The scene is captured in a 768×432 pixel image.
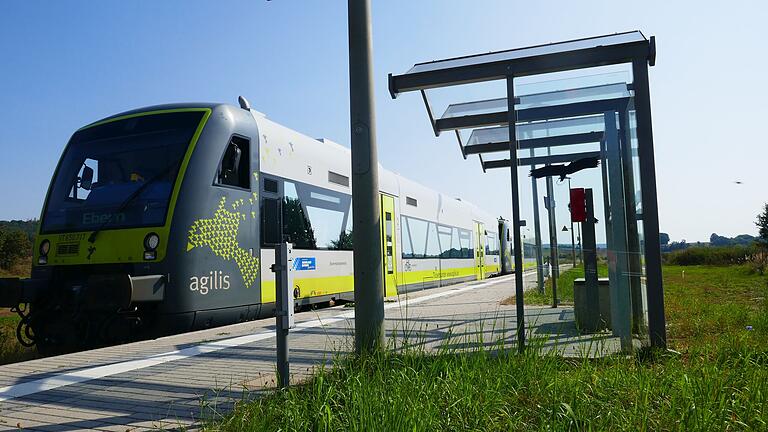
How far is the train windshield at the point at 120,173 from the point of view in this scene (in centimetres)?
755

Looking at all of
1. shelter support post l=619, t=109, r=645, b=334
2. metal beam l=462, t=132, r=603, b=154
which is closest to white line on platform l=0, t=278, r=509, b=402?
shelter support post l=619, t=109, r=645, b=334

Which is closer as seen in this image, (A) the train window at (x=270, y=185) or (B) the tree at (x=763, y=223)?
(A) the train window at (x=270, y=185)

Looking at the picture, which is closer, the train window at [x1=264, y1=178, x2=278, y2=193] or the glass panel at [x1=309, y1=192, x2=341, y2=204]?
the train window at [x1=264, y1=178, x2=278, y2=193]

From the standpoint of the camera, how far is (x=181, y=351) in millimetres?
6336

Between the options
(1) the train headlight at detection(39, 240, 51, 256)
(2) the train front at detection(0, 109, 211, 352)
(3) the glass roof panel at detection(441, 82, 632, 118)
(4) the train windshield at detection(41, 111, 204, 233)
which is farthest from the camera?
(1) the train headlight at detection(39, 240, 51, 256)

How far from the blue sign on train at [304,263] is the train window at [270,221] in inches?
25.4

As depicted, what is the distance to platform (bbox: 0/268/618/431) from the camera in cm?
383

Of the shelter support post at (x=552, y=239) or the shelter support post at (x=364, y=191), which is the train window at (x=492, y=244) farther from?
the shelter support post at (x=364, y=191)

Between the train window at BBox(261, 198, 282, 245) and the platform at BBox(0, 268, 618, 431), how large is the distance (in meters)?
1.59

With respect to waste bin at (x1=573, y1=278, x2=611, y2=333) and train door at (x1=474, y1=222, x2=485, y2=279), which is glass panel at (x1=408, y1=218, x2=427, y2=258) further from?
waste bin at (x1=573, y1=278, x2=611, y2=333)

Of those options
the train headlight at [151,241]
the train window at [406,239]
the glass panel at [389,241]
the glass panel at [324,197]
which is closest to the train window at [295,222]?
the glass panel at [324,197]

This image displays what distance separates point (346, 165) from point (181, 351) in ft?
21.1

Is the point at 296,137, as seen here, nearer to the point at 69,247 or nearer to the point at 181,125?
the point at 181,125

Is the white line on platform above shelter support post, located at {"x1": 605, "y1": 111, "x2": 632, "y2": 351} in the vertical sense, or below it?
below
